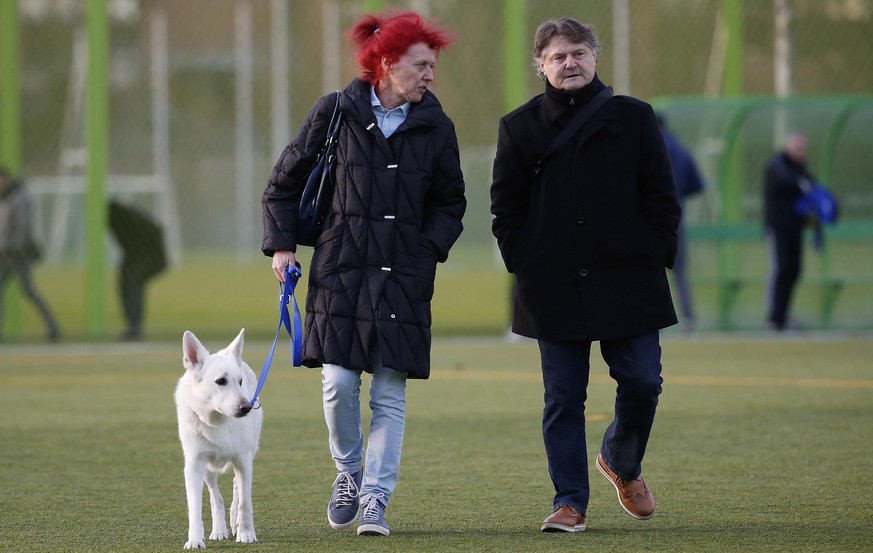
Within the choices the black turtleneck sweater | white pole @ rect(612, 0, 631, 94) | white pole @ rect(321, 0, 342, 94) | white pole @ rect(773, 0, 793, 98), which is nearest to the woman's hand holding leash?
the black turtleneck sweater


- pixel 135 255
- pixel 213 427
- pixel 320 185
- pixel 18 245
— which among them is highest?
pixel 320 185

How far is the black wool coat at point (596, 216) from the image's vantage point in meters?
Answer: 6.02

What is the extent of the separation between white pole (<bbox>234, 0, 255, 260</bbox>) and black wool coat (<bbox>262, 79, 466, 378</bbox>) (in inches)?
668

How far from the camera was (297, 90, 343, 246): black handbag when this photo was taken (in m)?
6.02

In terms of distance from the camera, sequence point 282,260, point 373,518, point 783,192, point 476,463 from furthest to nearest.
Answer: point 783,192, point 476,463, point 282,260, point 373,518

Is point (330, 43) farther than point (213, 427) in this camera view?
Yes

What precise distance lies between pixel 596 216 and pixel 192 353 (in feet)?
5.48

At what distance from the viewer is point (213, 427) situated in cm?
571

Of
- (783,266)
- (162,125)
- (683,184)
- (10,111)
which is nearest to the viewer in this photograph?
(683,184)

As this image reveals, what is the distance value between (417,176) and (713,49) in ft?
42.7

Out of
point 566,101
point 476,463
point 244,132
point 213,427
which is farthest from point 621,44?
point 213,427

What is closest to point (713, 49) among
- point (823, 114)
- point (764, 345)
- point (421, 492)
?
point (823, 114)

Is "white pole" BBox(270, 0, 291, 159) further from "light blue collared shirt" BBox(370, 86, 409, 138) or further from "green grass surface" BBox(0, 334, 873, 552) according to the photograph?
"light blue collared shirt" BBox(370, 86, 409, 138)

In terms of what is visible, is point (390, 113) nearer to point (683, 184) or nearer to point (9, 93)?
point (683, 184)
